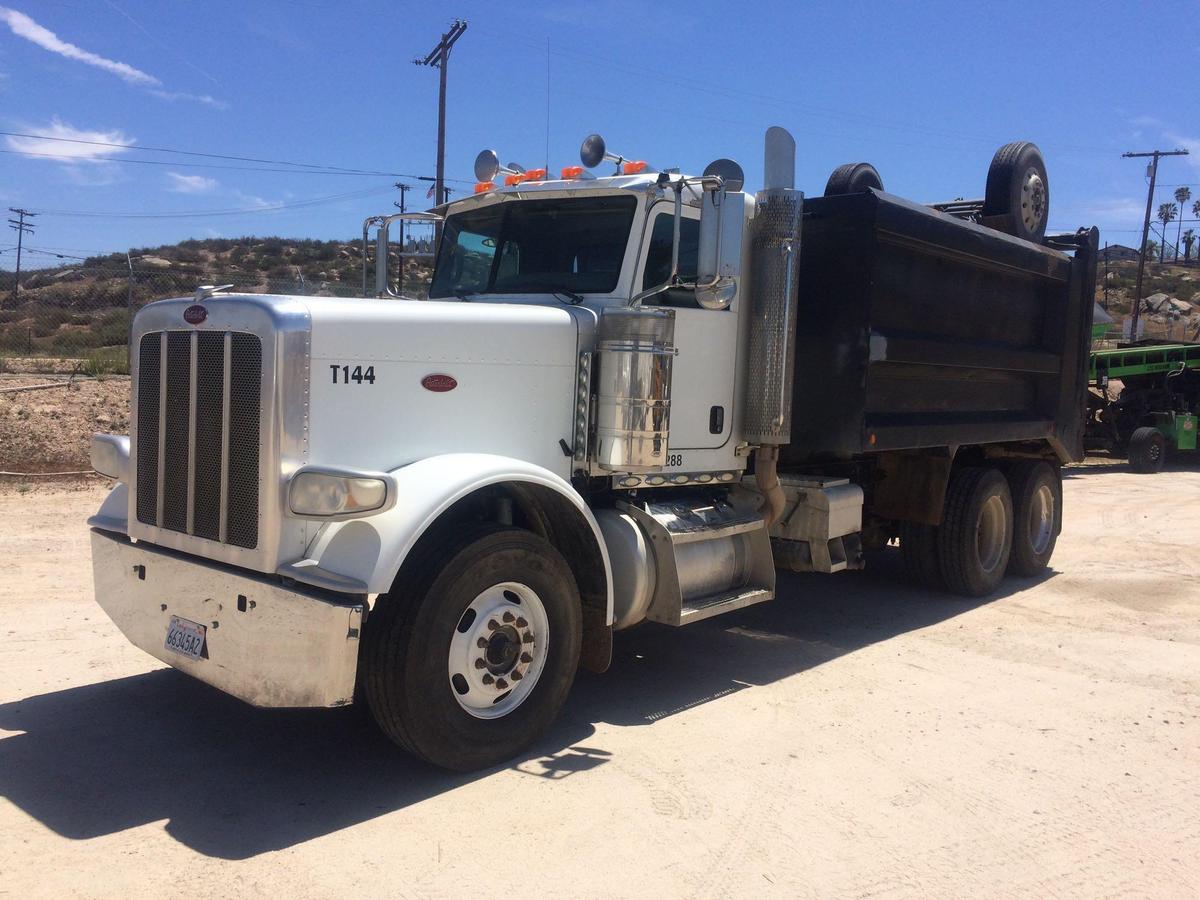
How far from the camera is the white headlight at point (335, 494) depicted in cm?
379

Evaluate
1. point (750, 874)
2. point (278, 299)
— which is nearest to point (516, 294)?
point (278, 299)

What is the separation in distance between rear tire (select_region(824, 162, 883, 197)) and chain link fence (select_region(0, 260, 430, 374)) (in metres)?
9.62

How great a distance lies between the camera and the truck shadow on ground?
3854 millimetres

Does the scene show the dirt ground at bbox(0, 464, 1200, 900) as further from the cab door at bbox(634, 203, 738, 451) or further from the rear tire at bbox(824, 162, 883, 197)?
the rear tire at bbox(824, 162, 883, 197)

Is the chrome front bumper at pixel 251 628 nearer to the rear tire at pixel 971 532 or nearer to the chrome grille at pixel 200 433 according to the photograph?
the chrome grille at pixel 200 433

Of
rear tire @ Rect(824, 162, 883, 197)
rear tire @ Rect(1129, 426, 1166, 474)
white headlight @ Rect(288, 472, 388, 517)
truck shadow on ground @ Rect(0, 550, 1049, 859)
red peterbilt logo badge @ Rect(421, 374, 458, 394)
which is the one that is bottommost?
truck shadow on ground @ Rect(0, 550, 1049, 859)

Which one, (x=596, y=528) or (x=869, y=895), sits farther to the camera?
(x=596, y=528)

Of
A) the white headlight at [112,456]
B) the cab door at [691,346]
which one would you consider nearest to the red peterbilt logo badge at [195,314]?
the white headlight at [112,456]

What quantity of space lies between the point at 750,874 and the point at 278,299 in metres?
2.81

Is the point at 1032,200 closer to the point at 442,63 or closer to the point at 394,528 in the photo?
the point at 394,528

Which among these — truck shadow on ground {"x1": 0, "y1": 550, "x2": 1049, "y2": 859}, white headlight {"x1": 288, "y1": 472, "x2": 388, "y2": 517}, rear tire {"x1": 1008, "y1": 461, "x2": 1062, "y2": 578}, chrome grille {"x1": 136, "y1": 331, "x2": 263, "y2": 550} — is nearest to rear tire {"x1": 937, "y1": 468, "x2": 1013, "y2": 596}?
rear tire {"x1": 1008, "y1": 461, "x2": 1062, "y2": 578}

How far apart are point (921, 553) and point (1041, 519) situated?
1828mm

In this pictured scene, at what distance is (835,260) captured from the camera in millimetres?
6223

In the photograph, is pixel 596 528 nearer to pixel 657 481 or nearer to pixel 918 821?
pixel 657 481
